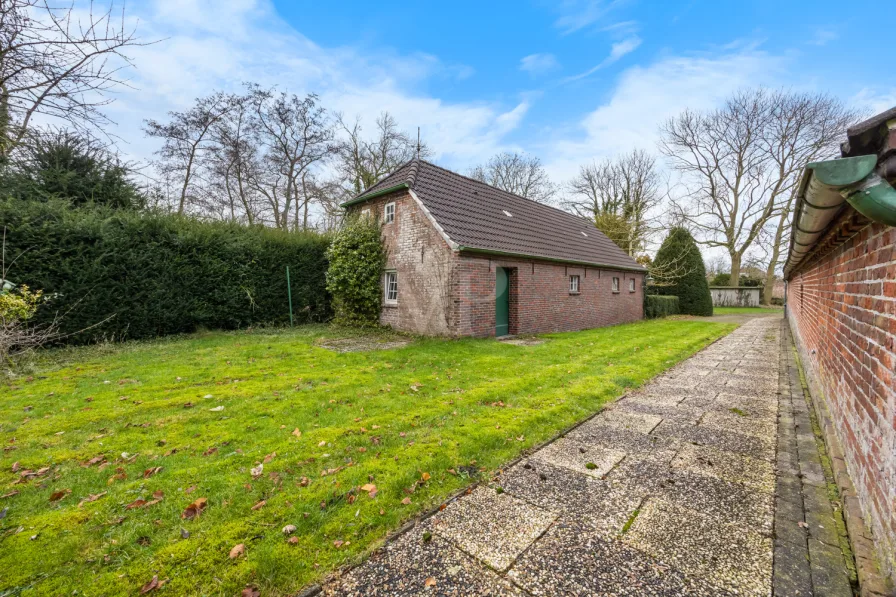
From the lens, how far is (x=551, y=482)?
2.83m

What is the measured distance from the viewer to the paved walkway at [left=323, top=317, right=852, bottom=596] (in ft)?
6.09

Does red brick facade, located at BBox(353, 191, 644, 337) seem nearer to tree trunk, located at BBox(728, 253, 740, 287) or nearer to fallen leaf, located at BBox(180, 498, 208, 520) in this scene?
fallen leaf, located at BBox(180, 498, 208, 520)

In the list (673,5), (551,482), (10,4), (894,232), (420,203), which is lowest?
(551,482)

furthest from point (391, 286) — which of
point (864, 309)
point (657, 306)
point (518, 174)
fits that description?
point (518, 174)

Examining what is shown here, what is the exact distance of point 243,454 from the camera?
322 cm

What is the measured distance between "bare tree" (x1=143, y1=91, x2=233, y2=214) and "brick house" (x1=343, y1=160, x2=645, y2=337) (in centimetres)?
1012

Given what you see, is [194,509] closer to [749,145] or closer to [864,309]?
[864,309]

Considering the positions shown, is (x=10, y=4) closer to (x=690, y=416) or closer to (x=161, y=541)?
(x=161, y=541)

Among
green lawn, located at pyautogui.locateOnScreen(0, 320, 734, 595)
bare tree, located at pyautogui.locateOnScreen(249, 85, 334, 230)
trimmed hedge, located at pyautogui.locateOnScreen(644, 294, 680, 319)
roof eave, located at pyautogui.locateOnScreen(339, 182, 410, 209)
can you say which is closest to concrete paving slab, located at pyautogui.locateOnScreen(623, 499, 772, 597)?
green lawn, located at pyautogui.locateOnScreen(0, 320, 734, 595)

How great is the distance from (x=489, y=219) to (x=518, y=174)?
1896 cm

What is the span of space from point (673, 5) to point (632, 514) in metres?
12.2

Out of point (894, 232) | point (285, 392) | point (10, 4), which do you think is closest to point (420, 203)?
point (285, 392)

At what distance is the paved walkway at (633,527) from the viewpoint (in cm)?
186

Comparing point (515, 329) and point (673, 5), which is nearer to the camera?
point (673, 5)
